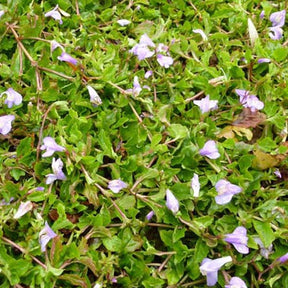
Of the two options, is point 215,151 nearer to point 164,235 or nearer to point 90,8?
point 164,235

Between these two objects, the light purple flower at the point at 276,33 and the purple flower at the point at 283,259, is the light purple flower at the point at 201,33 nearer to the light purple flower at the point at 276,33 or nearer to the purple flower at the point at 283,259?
the light purple flower at the point at 276,33

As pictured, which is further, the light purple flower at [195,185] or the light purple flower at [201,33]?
the light purple flower at [201,33]

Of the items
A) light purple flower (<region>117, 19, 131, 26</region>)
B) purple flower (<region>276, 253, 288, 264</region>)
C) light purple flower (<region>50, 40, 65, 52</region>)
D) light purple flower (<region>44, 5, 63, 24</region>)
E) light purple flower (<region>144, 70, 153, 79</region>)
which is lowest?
purple flower (<region>276, 253, 288, 264</region>)

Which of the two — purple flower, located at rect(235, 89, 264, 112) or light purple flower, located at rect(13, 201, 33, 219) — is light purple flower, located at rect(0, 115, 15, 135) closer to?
light purple flower, located at rect(13, 201, 33, 219)

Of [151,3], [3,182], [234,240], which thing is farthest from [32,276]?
[151,3]

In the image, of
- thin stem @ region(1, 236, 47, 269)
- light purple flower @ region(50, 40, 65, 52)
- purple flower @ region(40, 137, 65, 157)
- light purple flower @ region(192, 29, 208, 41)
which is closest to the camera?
thin stem @ region(1, 236, 47, 269)

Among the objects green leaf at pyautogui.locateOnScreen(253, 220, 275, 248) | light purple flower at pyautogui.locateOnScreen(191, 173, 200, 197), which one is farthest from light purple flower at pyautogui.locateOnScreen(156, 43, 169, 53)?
green leaf at pyautogui.locateOnScreen(253, 220, 275, 248)

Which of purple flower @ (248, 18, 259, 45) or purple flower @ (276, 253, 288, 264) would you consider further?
purple flower @ (248, 18, 259, 45)

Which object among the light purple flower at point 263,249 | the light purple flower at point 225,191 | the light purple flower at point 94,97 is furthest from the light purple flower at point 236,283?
the light purple flower at point 94,97
